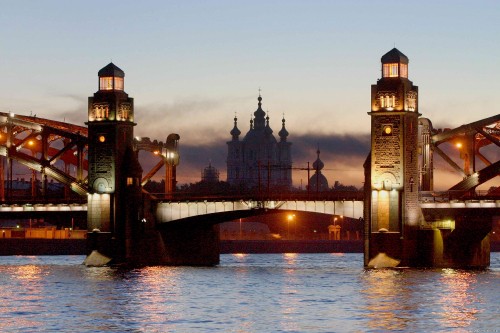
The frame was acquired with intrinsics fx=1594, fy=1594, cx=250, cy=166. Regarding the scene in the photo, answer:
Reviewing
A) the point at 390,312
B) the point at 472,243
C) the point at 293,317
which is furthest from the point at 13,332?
the point at 472,243

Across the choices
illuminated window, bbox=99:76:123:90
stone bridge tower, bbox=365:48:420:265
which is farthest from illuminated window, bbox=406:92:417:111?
illuminated window, bbox=99:76:123:90

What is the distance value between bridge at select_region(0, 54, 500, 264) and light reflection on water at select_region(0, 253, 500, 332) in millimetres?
7903

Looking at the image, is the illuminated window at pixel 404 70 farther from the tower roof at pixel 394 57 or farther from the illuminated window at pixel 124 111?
the illuminated window at pixel 124 111

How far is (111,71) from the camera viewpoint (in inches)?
6211

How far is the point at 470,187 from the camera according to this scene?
5945 inches

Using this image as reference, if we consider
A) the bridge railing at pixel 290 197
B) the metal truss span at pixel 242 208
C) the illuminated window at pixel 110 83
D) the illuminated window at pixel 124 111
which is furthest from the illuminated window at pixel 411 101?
the illuminated window at pixel 110 83

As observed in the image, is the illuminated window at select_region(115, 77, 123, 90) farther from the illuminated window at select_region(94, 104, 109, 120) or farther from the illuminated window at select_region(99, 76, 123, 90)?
the illuminated window at select_region(94, 104, 109, 120)

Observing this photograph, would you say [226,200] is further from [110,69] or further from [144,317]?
[144,317]

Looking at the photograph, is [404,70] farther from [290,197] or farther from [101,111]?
[101,111]

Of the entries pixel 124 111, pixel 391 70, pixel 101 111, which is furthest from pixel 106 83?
pixel 391 70

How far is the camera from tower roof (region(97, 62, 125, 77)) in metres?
158

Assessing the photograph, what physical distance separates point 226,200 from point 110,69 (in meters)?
17.3

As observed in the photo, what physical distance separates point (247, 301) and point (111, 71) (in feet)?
181

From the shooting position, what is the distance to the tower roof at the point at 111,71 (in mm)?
157750
